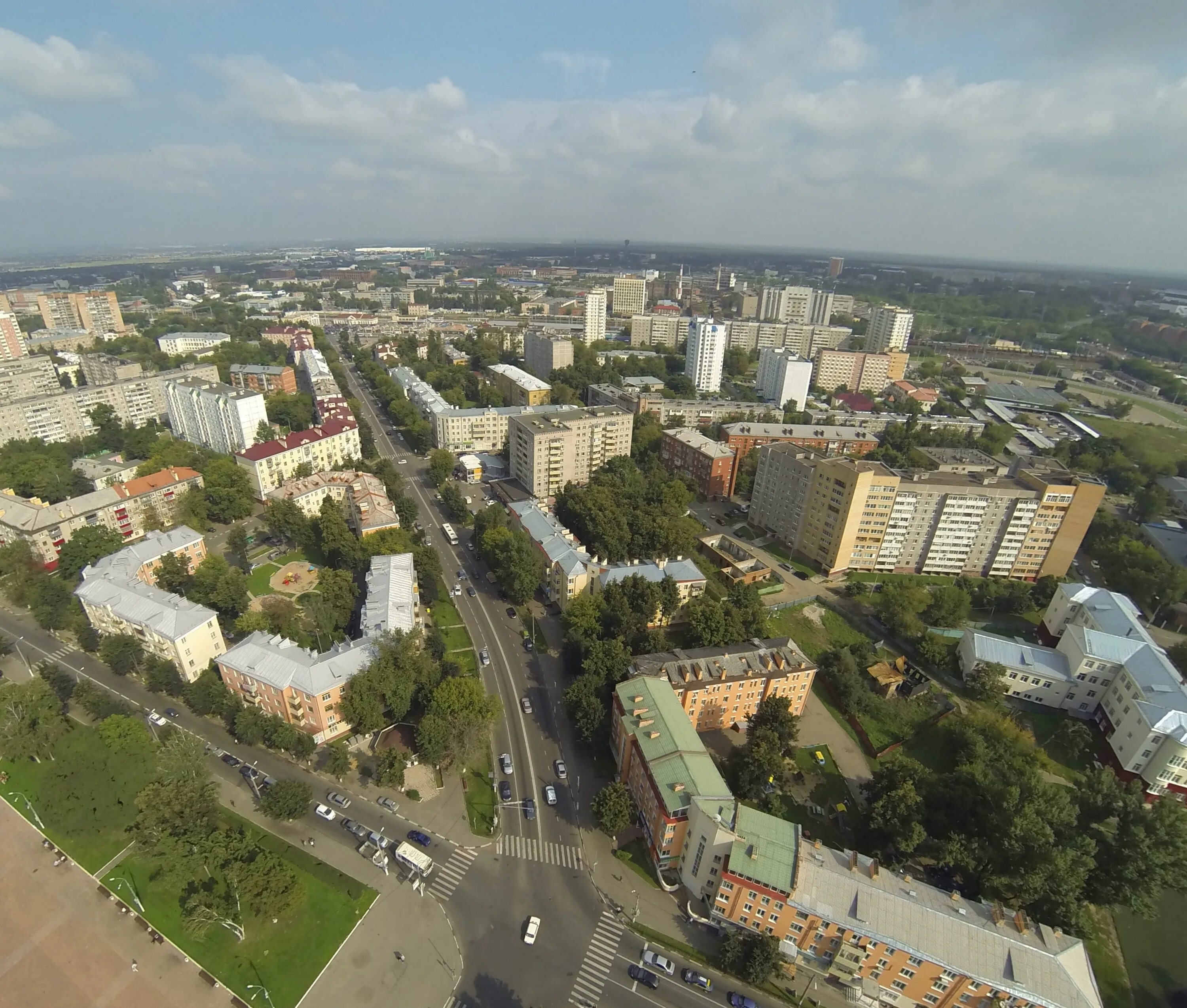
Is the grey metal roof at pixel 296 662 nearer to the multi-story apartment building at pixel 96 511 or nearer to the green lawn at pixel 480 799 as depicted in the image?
the green lawn at pixel 480 799

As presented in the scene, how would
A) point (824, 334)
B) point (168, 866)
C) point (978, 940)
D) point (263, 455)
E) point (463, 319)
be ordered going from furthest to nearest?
point (463, 319) → point (824, 334) → point (263, 455) → point (168, 866) → point (978, 940)

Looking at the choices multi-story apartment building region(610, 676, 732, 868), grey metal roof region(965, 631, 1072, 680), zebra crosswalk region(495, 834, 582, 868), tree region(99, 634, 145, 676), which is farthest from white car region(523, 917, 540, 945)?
grey metal roof region(965, 631, 1072, 680)

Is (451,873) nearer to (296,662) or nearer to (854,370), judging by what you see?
(296,662)

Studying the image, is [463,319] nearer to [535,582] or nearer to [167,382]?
[167,382]

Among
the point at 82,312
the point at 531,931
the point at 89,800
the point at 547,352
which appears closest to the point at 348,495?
the point at 89,800

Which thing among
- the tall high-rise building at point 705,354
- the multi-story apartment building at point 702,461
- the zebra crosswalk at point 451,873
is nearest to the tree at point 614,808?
the zebra crosswalk at point 451,873

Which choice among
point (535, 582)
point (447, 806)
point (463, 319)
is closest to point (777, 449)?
point (535, 582)
